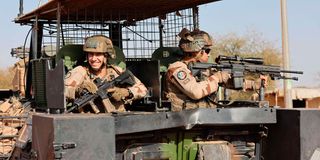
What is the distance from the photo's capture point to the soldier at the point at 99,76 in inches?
223

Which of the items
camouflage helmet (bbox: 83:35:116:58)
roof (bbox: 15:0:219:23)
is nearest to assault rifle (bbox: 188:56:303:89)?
camouflage helmet (bbox: 83:35:116:58)

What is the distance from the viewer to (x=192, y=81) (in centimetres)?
552

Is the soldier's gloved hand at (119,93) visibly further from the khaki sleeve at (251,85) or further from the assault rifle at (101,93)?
the khaki sleeve at (251,85)

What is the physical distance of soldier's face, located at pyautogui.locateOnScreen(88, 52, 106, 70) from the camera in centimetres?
611

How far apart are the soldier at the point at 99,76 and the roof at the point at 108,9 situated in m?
0.80

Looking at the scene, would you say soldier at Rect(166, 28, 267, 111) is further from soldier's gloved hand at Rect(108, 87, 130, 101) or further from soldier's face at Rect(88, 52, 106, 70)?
soldier's face at Rect(88, 52, 106, 70)

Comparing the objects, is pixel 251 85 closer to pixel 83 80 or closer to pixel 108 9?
pixel 83 80

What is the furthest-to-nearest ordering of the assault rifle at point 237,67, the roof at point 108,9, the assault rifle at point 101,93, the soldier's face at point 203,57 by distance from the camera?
the roof at point 108,9, the soldier's face at point 203,57, the assault rifle at point 237,67, the assault rifle at point 101,93

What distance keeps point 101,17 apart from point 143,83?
5.99 feet

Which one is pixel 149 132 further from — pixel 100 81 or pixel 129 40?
pixel 129 40

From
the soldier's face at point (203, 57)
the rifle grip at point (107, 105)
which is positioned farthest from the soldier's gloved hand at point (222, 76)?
the rifle grip at point (107, 105)

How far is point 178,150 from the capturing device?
453 centimetres

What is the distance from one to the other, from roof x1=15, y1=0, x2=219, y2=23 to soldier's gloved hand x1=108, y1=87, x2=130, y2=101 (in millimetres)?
1429

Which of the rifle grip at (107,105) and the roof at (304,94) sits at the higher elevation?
the rifle grip at (107,105)
